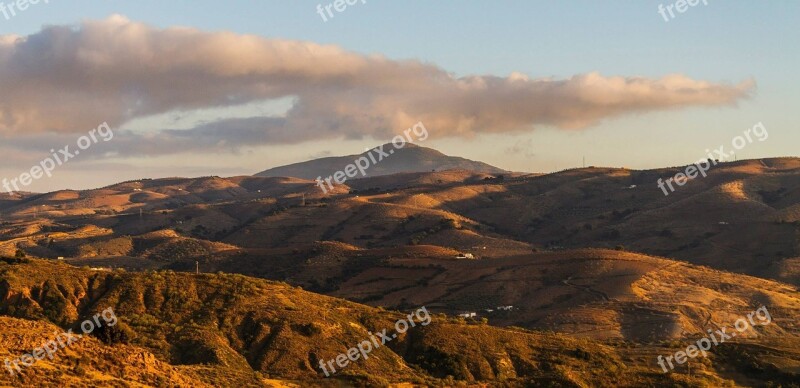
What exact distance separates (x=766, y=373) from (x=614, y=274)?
61.5 metres

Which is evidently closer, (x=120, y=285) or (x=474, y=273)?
(x=120, y=285)

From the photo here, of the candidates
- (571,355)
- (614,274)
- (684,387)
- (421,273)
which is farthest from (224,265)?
(684,387)

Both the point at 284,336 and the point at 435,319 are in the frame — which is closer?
the point at 284,336

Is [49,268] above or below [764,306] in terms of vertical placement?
above

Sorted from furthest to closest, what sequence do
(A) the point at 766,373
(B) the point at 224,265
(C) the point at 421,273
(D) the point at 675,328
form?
1. (B) the point at 224,265
2. (C) the point at 421,273
3. (D) the point at 675,328
4. (A) the point at 766,373

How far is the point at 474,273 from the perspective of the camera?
150500 millimetres

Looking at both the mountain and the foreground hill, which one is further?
the foreground hill

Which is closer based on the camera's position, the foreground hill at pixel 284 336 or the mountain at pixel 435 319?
the mountain at pixel 435 319

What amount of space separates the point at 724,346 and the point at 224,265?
10658 centimetres

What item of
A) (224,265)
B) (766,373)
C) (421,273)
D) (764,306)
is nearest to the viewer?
(766,373)

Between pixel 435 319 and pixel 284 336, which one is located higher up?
pixel 284 336

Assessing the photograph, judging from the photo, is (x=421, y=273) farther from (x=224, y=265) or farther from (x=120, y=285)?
(x=120, y=285)

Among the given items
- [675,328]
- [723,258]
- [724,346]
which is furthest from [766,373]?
[723,258]

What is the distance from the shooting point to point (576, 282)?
141375 millimetres
